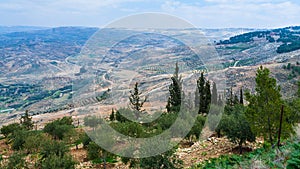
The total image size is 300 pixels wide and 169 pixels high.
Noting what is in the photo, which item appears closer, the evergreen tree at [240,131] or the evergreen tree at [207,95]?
the evergreen tree at [240,131]

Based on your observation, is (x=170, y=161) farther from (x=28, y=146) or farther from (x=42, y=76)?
(x=42, y=76)

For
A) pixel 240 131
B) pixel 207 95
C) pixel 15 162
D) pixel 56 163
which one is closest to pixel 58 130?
pixel 15 162

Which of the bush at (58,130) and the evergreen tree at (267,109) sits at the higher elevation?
the evergreen tree at (267,109)

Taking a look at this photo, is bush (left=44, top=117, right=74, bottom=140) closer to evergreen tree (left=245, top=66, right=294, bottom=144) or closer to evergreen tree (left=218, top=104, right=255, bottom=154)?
evergreen tree (left=218, top=104, right=255, bottom=154)

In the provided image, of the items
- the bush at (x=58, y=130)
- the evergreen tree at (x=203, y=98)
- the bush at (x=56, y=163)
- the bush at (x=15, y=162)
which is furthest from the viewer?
the evergreen tree at (x=203, y=98)

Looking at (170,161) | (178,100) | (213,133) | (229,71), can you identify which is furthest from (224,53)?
(170,161)

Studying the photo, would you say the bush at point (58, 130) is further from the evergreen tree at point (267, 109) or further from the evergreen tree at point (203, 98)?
the evergreen tree at point (267, 109)

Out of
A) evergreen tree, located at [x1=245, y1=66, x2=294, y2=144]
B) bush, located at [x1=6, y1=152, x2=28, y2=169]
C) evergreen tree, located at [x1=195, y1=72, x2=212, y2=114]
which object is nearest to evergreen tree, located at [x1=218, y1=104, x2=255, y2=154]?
evergreen tree, located at [x1=245, y1=66, x2=294, y2=144]

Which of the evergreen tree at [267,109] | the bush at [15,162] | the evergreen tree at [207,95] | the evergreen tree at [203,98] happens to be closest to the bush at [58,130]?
the bush at [15,162]

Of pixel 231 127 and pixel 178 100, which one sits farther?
pixel 178 100
